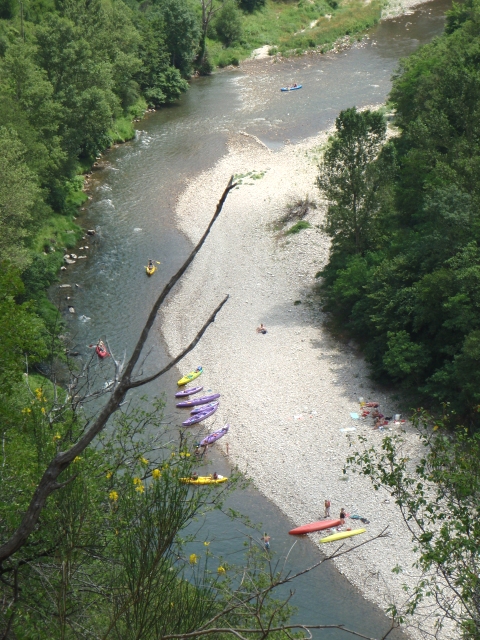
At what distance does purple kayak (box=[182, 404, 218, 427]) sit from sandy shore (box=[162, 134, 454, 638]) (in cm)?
34

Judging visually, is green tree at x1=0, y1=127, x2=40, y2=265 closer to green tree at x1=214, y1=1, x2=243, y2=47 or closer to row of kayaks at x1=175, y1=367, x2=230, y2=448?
row of kayaks at x1=175, y1=367, x2=230, y2=448

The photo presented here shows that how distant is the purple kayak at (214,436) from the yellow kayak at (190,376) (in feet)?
12.5

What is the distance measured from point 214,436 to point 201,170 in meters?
29.3

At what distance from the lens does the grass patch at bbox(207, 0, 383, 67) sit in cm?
8219

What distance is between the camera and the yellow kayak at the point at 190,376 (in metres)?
35.9

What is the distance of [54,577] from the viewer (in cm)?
995

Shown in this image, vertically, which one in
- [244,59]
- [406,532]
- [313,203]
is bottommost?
[406,532]

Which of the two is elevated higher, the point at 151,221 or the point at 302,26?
the point at 302,26

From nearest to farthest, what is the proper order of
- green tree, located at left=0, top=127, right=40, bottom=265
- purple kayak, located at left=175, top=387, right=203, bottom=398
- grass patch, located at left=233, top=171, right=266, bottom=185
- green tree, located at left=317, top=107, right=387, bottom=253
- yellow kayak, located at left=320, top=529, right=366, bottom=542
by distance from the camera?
yellow kayak, located at left=320, top=529, right=366, bottom=542 < purple kayak, located at left=175, top=387, right=203, bottom=398 < green tree, located at left=0, top=127, right=40, bottom=265 < green tree, located at left=317, top=107, right=387, bottom=253 < grass patch, located at left=233, top=171, right=266, bottom=185

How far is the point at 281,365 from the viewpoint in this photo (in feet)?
120

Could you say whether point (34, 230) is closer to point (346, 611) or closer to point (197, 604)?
point (346, 611)

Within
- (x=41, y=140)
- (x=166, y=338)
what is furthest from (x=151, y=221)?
(x=166, y=338)

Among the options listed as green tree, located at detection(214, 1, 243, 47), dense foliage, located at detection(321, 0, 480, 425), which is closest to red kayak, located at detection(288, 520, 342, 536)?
dense foliage, located at detection(321, 0, 480, 425)

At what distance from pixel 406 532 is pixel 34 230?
86.6ft
